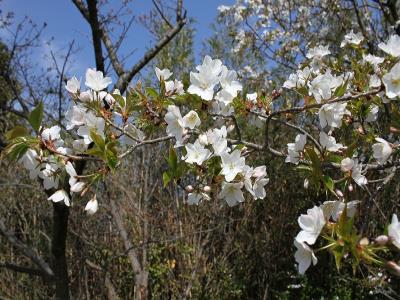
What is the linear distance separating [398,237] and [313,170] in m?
0.44

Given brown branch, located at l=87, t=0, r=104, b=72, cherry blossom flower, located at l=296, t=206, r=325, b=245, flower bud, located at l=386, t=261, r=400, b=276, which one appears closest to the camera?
flower bud, located at l=386, t=261, r=400, b=276

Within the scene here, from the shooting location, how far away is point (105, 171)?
1.50m

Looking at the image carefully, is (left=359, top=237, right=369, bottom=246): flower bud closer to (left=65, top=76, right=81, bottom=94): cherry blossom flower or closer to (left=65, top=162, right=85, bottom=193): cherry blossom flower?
(left=65, top=162, right=85, bottom=193): cherry blossom flower

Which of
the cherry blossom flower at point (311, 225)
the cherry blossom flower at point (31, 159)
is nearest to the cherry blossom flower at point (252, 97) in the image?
the cherry blossom flower at point (311, 225)

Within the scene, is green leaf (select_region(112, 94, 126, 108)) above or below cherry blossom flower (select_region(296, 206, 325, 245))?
above

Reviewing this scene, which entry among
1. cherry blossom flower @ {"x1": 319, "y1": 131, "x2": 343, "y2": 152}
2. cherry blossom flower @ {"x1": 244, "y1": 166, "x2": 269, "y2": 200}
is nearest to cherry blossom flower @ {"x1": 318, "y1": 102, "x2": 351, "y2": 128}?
cherry blossom flower @ {"x1": 319, "y1": 131, "x2": 343, "y2": 152}

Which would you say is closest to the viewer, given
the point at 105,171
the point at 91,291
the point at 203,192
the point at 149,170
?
the point at 105,171

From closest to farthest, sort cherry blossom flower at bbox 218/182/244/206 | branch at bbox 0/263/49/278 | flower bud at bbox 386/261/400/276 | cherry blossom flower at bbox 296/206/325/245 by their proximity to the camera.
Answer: flower bud at bbox 386/261/400/276 < cherry blossom flower at bbox 296/206/325/245 < cherry blossom flower at bbox 218/182/244/206 < branch at bbox 0/263/49/278

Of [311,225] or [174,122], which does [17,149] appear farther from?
[311,225]

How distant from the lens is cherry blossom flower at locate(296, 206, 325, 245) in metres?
1.19

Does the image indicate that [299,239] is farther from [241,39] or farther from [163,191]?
[241,39]

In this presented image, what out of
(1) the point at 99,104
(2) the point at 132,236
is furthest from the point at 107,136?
(2) the point at 132,236

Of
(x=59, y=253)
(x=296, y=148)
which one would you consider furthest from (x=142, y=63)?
(x=296, y=148)

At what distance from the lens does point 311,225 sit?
3.97 ft
